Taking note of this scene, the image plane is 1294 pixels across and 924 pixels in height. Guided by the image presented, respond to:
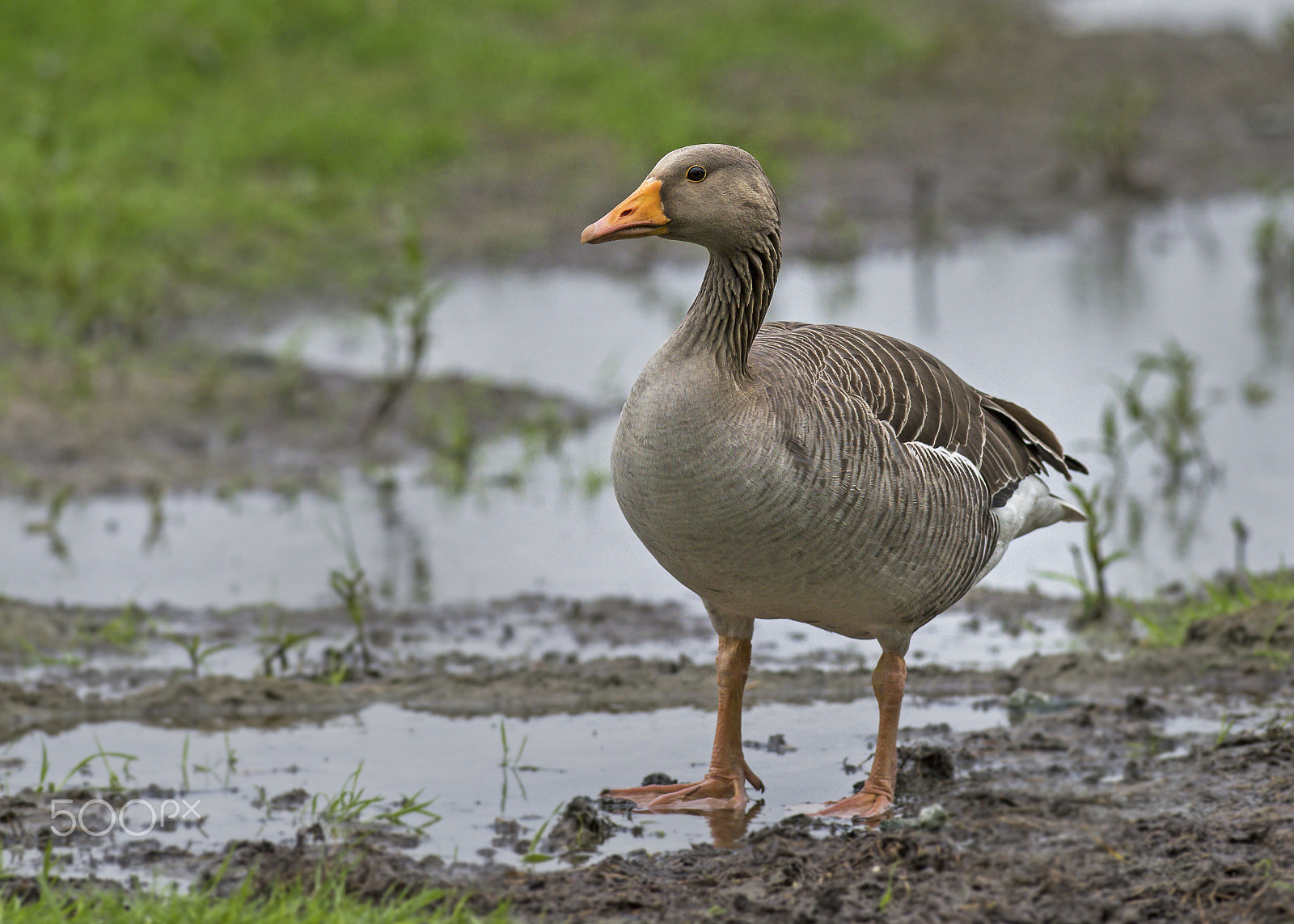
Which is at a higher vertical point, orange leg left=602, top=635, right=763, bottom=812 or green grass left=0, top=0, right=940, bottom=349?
green grass left=0, top=0, right=940, bottom=349

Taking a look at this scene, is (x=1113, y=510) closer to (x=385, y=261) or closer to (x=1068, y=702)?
(x=1068, y=702)

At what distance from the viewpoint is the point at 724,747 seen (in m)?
5.14

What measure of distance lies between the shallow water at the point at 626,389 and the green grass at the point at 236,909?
323 centimetres

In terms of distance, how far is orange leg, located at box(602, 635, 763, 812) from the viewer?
5051 mm

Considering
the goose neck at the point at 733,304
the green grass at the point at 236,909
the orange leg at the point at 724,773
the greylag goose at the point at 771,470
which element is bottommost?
the green grass at the point at 236,909

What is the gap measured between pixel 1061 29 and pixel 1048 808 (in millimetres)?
16473

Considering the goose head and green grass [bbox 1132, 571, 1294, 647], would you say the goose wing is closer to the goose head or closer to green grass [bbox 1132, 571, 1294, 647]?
the goose head

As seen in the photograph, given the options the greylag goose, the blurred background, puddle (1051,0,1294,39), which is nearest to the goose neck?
the greylag goose

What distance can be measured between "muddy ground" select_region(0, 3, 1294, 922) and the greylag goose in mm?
504

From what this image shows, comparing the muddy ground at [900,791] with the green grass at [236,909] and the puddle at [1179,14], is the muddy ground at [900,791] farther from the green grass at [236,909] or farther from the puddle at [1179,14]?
the puddle at [1179,14]

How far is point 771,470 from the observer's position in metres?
4.49

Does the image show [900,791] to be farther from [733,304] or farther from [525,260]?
[525,260]

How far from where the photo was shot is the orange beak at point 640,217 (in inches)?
182

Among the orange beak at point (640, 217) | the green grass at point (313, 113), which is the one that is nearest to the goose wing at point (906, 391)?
the orange beak at point (640, 217)
